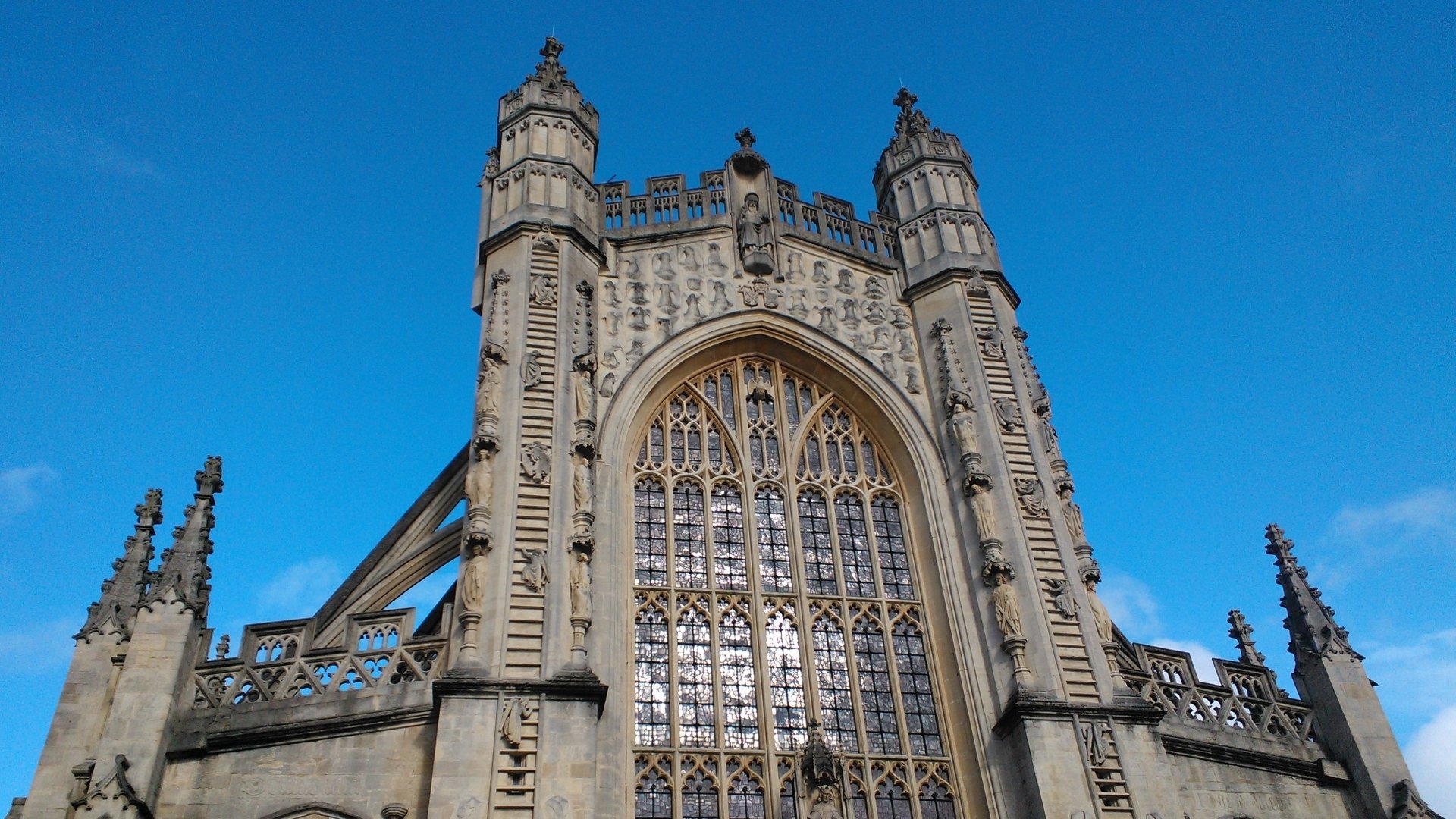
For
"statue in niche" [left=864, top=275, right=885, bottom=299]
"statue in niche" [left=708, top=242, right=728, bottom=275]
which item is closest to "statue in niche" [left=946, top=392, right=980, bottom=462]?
"statue in niche" [left=864, top=275, right=885, bottom=299]

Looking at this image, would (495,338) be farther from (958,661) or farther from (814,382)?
(958,661)

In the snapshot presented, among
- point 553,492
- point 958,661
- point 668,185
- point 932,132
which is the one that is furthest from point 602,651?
point 932,132

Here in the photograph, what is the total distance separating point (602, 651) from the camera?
14.5 metres

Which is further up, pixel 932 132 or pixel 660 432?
pixel 932 132

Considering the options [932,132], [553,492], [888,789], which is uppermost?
[932,132]

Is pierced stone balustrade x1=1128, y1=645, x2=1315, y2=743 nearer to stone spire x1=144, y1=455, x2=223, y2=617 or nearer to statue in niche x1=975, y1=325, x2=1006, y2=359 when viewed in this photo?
statue in niche x1=975, y1=325, x2=1006, y2=359

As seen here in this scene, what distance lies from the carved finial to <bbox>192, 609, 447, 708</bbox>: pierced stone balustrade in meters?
11.6

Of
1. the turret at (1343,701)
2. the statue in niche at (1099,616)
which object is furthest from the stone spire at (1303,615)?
the statue in niche at (1099,616)

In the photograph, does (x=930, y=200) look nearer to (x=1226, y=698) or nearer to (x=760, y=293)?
(x=760, y=293)

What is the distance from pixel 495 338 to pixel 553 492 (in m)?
2.80

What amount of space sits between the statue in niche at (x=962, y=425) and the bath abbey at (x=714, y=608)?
0.08 m

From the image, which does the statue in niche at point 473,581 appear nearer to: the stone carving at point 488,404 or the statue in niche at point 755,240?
the stone carving at point 488,404

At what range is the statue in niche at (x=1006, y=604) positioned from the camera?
50.0 feet

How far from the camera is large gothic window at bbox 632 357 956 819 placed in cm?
1442
